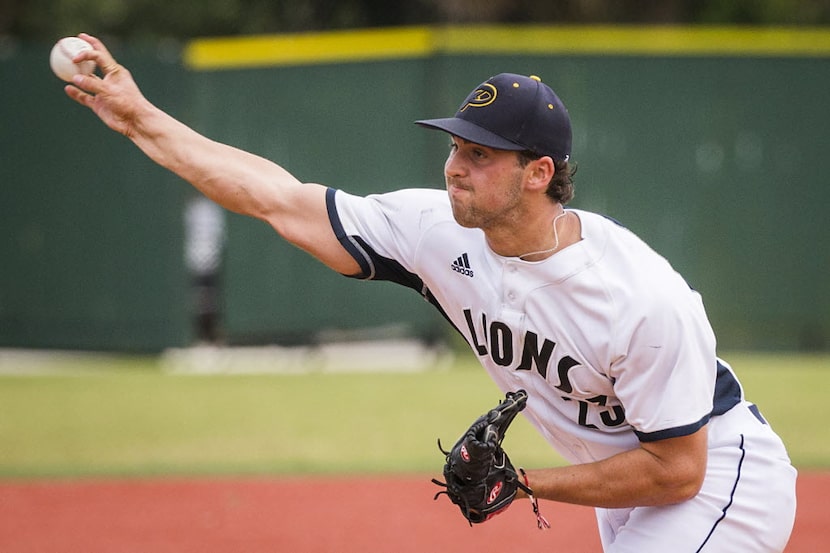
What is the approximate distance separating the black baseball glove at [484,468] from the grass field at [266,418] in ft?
14.7

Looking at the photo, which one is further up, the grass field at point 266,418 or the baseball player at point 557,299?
the baseball player at point 557,299

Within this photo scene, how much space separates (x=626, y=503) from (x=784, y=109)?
9.81m

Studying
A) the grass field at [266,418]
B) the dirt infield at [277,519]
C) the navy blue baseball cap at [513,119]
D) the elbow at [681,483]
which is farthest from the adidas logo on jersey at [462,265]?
the grass field at [266,418]

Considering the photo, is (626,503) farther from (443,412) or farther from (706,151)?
(706,151)

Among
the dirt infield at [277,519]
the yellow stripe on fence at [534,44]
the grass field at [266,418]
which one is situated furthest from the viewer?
the yellow stripe on fence at [534,44]

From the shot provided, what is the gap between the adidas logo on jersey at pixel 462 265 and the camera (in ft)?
12.9

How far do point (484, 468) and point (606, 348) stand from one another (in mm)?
515

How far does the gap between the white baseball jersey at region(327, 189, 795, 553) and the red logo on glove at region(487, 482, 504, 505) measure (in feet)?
1.28

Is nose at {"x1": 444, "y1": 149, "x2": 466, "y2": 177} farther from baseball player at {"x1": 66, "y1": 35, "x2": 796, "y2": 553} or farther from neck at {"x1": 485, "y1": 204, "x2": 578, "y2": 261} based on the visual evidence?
neck at {"x1": 485, "y1": 204, "x2": 578, "y2": 261}

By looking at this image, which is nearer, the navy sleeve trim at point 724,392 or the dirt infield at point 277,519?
the navy sleeve trim at point 724,392

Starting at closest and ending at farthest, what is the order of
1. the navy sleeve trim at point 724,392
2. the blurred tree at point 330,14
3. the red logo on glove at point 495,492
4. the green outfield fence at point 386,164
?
the red logo on glove at point 495,492, the navy sleeve trim at point 724,392, the green outfield fence at point 386,164, the blurred tree at point 330,14

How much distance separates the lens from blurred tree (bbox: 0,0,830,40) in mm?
19109

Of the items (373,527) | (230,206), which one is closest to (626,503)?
(230,206)

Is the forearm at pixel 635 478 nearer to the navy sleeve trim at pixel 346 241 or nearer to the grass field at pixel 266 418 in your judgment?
the navy sleeve trim at pixel 346 241
